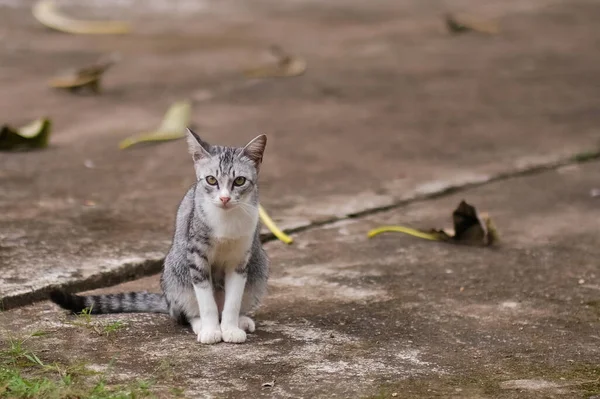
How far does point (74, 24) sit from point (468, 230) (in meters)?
5.99

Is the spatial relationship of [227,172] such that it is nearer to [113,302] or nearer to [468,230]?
[113,302]

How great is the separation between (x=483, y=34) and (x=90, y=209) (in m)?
5.56

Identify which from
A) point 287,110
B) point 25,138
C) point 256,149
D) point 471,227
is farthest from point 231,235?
point 287,110

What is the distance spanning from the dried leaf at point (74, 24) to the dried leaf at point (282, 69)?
1923 millimetres

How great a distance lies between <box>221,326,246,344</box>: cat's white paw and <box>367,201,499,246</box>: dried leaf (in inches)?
61.1

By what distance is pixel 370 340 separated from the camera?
3947 mm

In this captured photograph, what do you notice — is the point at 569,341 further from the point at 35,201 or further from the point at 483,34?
the point at 483,34

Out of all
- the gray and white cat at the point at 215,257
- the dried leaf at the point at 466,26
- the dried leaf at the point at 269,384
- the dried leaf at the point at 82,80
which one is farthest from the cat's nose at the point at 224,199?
the dried leaf at the point at 466,26

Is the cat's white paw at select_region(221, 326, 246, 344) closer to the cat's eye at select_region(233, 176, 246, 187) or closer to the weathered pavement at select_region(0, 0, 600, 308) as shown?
the cat's eye at select_region(233, 176, 246, 187)

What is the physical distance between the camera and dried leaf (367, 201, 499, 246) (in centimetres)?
508

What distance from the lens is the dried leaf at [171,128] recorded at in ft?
22.0

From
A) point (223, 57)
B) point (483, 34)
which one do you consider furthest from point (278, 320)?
point (483, 34)

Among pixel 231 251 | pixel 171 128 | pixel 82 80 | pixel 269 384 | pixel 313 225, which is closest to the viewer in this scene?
pixel 269 384

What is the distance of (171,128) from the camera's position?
22.9ft
